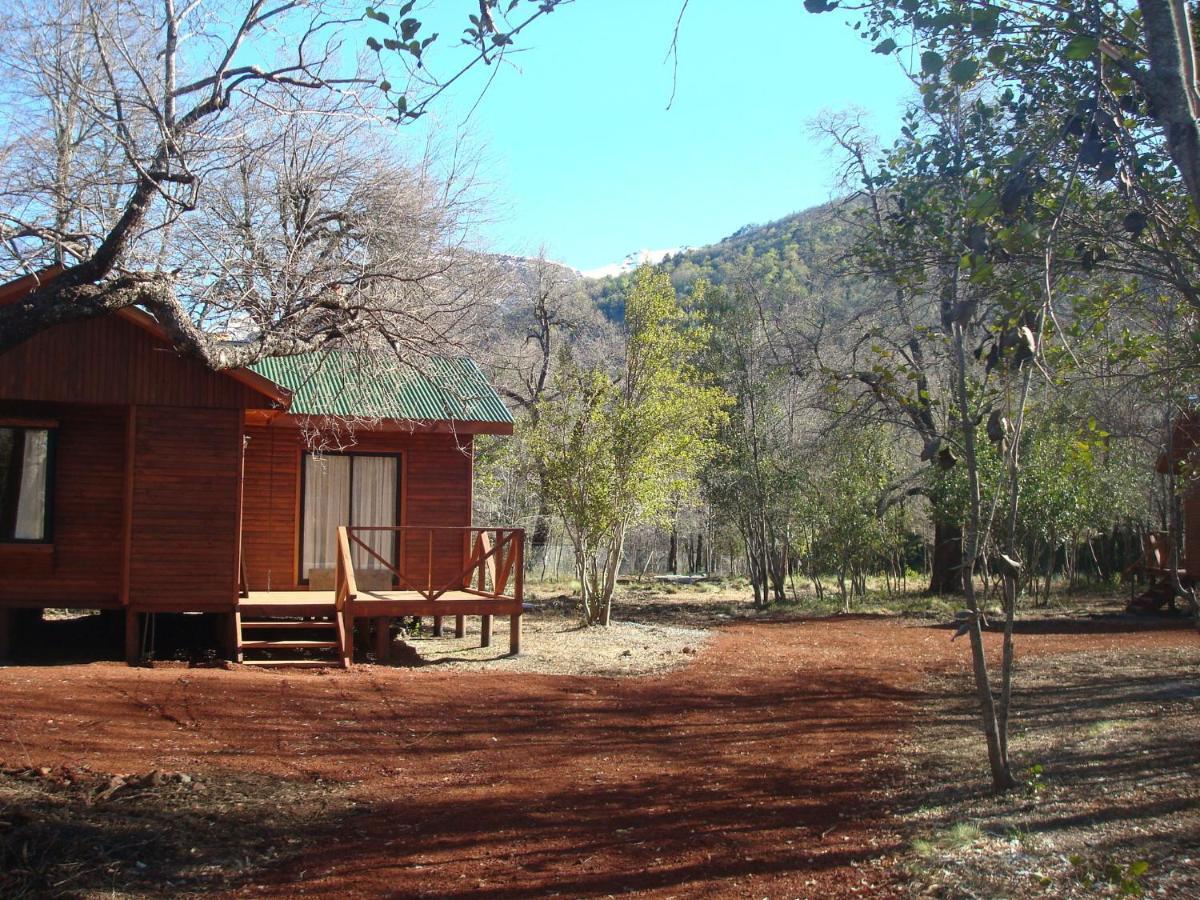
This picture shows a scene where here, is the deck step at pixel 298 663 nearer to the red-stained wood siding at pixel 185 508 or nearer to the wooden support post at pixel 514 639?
the red-stained wood siding at pixel 185 508

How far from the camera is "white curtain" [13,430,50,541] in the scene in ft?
39.1

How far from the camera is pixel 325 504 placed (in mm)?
15180

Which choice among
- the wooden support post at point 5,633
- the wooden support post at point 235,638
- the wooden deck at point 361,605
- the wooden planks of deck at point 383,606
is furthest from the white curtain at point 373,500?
the wooden support post at point 5,633

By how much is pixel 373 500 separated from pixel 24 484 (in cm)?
467

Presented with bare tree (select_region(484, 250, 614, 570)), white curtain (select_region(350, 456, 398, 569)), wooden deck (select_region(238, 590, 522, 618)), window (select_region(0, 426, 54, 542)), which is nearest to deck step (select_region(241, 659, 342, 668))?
wooden deck (select_region(238, 590, 522, 618))

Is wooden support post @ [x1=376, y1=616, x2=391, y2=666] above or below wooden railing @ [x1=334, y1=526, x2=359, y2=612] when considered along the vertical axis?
below

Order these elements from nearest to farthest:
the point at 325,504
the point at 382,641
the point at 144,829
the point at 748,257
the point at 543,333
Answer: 1. the point at 144,829
2. the point at 382,641
3. the point at 325,504
4. the point at 543,333
5. the point at 748,257

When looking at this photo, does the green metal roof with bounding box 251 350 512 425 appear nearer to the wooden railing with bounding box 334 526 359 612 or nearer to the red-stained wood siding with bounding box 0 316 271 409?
the red-stained wood siding with bounding box 0 316 271 409

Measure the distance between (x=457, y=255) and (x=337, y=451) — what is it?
4.16 meters

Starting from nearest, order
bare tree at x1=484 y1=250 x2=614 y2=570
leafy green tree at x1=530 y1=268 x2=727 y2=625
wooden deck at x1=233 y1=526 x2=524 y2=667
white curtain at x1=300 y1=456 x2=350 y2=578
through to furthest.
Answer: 1. wooden deck at x1=233 y1=526 x2=524 y2=667
2. white curtain at x1=300 y1=456 x2=350 y2=578
3. leafy green tree at x1=530 y1=268 x2=727 y2=625
4. bare tree at x1=484 y1=250 x2=614 y2=570

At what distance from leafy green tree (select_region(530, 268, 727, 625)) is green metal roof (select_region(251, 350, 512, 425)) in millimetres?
1712

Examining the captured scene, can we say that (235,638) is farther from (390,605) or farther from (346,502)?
(346,502)

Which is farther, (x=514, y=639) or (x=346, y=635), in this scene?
(x=514, y=639)

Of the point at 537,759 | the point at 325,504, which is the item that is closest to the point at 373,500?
the point at 325,504
